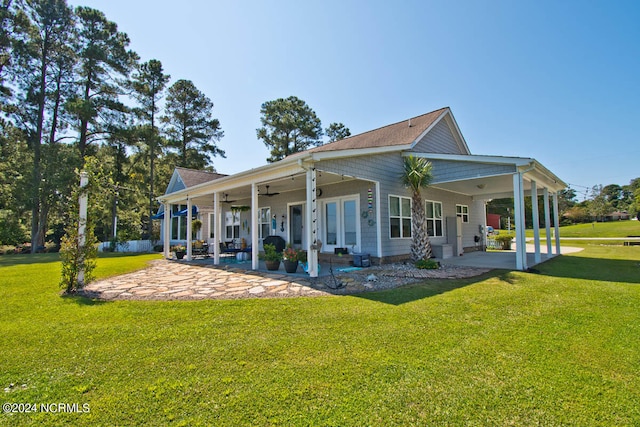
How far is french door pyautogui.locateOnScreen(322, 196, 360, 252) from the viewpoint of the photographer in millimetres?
10234

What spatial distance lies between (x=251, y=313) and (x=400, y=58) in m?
12.0

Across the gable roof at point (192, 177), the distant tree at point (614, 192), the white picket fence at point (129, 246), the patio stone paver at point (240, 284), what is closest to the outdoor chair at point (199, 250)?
the patio stone paver at point (240, 284)

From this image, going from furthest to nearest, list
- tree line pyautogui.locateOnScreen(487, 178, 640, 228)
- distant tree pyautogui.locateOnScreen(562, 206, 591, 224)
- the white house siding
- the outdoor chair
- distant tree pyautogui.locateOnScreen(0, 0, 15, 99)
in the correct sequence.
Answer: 1. distant tree pyautogui.locateOnScreen(562, 206, 591, 224)
2. tree line pyautogui.locateOnScreen(487, 178, 640, 228)
3. distant tree pyautogui.locateOnScreen(0, 0, 15, 99)
4. the outdoor chair
5. the white house siding

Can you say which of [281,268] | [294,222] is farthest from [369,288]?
[294,222]

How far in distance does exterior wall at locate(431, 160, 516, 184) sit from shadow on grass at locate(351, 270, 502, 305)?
350cm

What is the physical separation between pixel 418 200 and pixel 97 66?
24.3m

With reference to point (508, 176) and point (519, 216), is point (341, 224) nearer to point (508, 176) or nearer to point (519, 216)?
point (519, 216)

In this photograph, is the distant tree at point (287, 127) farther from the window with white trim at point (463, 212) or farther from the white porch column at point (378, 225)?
the white porch column at point (378, 225)

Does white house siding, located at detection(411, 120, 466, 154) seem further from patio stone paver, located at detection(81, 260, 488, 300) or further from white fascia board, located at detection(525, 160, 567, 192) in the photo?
patio stone paver, located at detection(81, 260, 488, 300)

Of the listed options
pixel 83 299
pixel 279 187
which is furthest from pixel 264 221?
pixel 83 299

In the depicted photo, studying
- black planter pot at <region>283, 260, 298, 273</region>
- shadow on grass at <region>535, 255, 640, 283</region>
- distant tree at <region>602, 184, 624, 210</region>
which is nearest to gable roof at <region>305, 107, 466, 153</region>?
black planter pot at <region>283, 260, 298, 273</region>

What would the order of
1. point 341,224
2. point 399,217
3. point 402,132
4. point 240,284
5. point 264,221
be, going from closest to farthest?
1. point 240,284
2. point 399,217
3. point 341,224
4. point 402,132
5. point 264,221

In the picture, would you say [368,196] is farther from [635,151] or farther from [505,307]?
[635,151]

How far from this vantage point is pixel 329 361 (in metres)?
2.90
